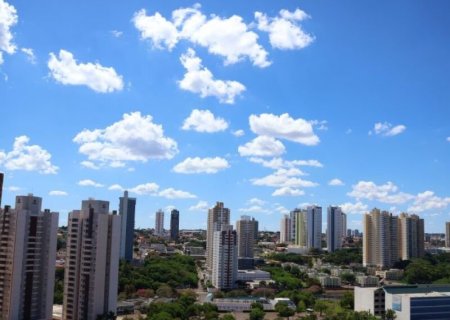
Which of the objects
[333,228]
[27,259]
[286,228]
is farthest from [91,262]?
[286,228]

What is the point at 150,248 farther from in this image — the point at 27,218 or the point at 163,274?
the point at 27,218

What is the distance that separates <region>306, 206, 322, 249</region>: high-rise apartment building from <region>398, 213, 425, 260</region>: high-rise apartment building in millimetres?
13560

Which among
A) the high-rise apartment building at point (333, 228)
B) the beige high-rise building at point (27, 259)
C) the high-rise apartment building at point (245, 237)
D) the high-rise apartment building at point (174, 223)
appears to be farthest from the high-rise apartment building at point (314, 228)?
the beige high-rise building at point (27, 259)

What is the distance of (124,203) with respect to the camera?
152 ft

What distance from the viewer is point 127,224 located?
151 ft

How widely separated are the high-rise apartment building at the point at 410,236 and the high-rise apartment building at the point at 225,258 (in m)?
23.4

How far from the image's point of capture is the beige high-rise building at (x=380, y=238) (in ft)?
167

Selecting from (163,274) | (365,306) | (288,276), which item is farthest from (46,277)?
(288,276)

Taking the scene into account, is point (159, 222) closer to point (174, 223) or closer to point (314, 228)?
point (174, 223)

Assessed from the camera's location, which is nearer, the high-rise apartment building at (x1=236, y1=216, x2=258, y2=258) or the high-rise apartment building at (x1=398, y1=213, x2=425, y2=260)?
the high-rise apartment building at (x1=236, y1=216, x2=258, y2=258)

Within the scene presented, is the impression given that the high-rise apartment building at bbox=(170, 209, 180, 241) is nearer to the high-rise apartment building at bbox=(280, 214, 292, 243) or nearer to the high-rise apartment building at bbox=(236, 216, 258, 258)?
the high-rise apartment building at bbox=(280, 214, 292, 243)

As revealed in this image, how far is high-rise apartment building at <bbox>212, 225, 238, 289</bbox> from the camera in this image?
35125 millimetres

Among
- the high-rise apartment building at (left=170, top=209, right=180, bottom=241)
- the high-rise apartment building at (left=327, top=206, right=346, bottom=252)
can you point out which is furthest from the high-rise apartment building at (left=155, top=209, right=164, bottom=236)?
the high-rise apartment building at (left=327, top=206, right=346, bottom=252)

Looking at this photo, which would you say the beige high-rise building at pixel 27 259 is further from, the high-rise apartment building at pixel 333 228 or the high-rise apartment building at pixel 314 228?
the high-rise apartment building at pixel 314 228
